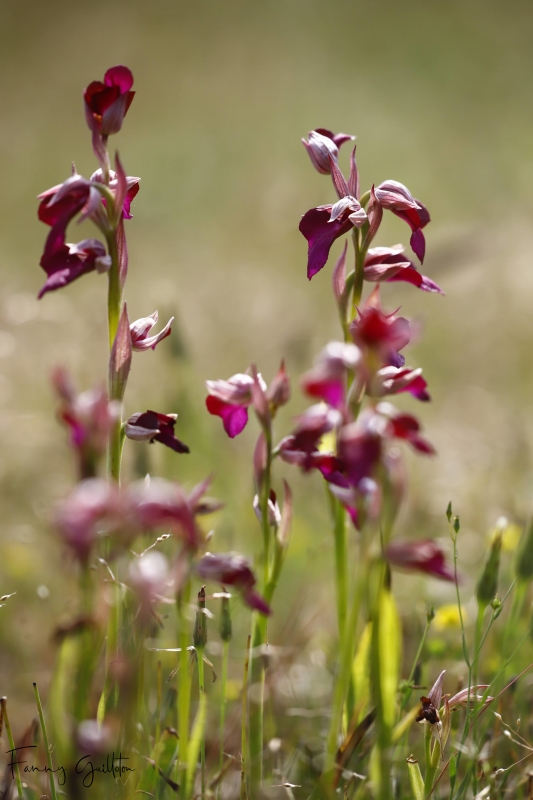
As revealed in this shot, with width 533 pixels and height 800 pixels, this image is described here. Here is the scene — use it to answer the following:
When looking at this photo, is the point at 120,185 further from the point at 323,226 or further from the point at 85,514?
the point at 85,514

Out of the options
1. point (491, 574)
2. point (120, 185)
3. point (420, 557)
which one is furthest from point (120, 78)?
point (491, 574)

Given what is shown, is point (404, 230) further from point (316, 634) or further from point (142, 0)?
point (142, 0)

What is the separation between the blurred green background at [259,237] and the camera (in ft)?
10.2

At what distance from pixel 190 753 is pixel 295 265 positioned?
627cm

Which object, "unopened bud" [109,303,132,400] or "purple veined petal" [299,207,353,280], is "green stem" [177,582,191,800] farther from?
"purple veined petal" [299,207,353,280]

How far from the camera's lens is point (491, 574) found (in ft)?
4.26

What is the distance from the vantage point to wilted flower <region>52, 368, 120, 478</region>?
31.8 inches

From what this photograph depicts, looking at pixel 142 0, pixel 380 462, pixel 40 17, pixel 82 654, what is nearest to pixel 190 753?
pixel 82 654

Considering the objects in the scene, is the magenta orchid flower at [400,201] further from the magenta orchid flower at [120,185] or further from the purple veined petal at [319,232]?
the magenta orchid flower at [120,185]

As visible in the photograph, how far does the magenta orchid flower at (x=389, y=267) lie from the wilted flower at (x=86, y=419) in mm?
665

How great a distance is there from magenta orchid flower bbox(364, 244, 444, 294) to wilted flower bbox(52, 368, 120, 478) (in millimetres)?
665

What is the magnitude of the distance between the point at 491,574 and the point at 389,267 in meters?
0.59

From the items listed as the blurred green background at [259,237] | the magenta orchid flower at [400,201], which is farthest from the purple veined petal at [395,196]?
the blurred green background at [259,237]

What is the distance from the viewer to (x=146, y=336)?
135 centimetres
